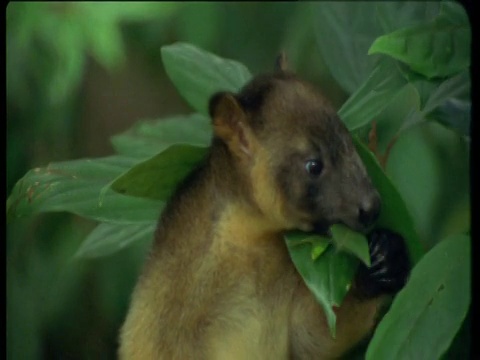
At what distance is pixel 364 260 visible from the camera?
132cm

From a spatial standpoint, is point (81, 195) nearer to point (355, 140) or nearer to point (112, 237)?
point (112, 237)

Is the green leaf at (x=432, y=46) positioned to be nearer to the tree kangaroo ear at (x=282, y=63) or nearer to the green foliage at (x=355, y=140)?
the green foliage at (x=355, y=140)


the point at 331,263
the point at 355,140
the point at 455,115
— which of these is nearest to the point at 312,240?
the point at 331,263

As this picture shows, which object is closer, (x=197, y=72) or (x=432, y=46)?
(x=432, y=46)

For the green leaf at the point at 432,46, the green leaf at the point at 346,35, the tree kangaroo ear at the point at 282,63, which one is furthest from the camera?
the green leaf at the point at 346,35

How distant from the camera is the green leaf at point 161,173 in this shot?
4.57 ft

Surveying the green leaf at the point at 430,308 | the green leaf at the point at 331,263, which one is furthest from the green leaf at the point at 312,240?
the green leaf at the point at 430,308

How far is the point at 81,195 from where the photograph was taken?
1.48 m

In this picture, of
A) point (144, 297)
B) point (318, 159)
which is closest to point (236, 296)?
point (144, 297)

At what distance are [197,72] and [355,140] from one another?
0.78 feet

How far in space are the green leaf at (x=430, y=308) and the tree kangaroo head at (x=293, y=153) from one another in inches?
4.0

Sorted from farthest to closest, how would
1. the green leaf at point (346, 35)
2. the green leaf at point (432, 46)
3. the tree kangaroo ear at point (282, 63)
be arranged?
the green leaf at point (346, 35)
the tree kangaroo ear at point (282, 63)
the green leaf at point (432, 46)

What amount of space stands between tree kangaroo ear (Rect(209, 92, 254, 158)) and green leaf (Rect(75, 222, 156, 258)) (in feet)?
0.54

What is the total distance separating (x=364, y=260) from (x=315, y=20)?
0.40 metres
